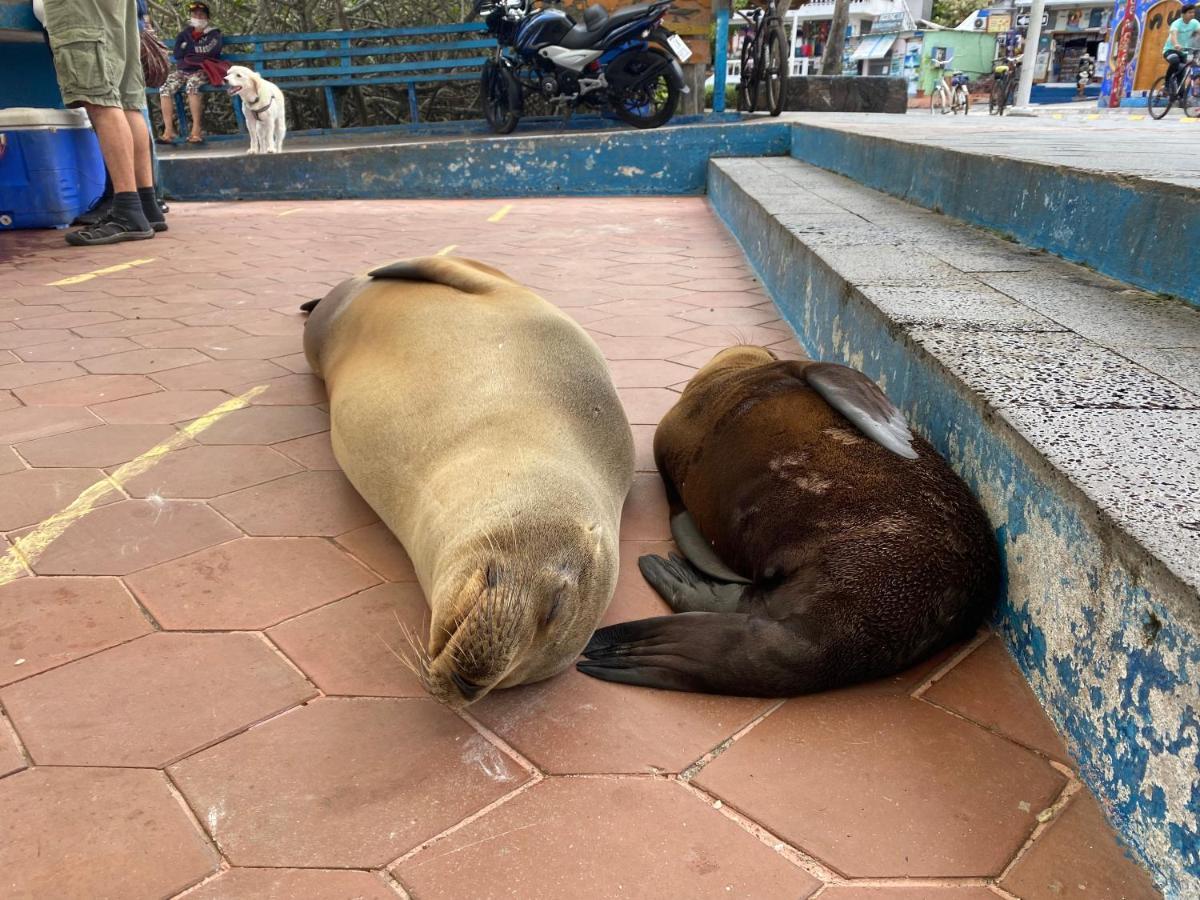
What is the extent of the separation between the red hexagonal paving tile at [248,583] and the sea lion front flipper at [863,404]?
→ 3.86ft

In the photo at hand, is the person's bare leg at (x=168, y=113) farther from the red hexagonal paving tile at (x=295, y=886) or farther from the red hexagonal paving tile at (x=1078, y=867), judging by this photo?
the red hexagonal paving tile at (x=1078, y=867)

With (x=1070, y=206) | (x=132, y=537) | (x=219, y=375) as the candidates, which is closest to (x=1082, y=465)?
(x=1070, y=206)

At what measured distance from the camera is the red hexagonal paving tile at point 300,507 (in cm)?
238

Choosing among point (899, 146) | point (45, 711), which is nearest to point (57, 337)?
point (45, 711)

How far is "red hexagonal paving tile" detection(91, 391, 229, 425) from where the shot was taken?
10.3ft

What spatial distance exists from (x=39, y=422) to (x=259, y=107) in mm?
9323

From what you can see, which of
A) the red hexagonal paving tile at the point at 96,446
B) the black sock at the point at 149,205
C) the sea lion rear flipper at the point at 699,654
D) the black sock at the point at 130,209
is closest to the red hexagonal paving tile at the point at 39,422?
the red hexagonal paving tile at the point at 96,446

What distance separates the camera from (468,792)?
1.51 meters

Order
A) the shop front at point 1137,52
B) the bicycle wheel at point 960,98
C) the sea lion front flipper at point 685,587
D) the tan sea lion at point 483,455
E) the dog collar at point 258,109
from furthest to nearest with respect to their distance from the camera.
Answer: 1. the bicycle wheel at point 960,98
2. the shop front at point 1137,52
3. the dog collar at point 258,109
4. the sea lion front flipper at point 685,587
5. the tan sea lion at point 483,455

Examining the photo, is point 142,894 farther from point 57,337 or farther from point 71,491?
point 57,337

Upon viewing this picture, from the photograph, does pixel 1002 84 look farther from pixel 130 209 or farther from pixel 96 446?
pixel 96 446

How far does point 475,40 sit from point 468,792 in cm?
1403

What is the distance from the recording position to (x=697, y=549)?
220cm

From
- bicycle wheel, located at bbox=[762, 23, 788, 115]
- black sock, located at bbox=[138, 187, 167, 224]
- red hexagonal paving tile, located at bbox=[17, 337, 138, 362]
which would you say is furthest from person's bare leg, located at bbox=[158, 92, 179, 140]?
red hexagonal paving tile, located at bbox=[17, 337, 138, 362]
